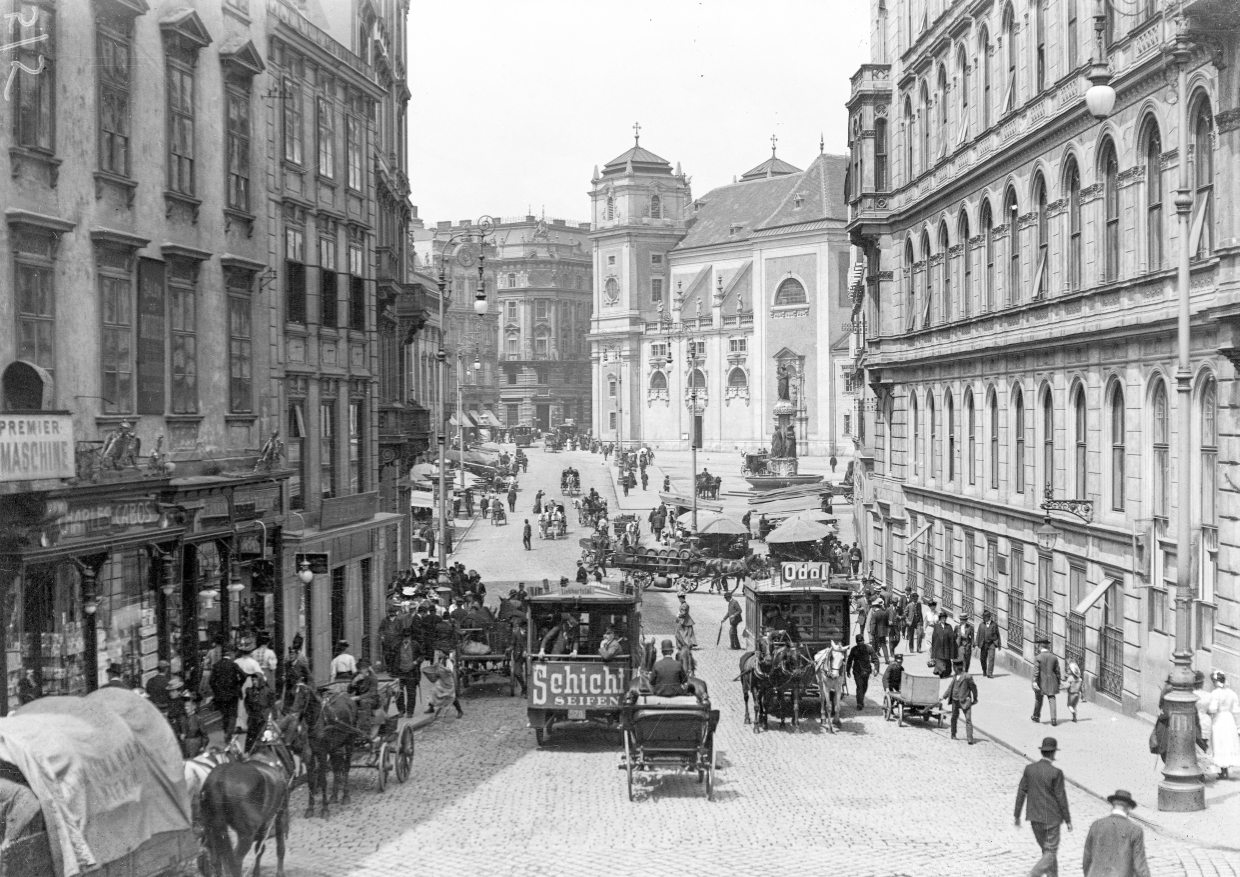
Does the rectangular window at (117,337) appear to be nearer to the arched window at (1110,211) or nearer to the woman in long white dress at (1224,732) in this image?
the woman in long white dress at (1224,732)

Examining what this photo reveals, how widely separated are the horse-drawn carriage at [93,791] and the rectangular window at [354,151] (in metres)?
22.0

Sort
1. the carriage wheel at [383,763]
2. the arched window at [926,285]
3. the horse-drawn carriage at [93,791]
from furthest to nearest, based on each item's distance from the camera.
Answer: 1. the arched window at [926,285]
2. the carriage wheel at [383,763]
3. the horse-drawn carriage at [93,791]

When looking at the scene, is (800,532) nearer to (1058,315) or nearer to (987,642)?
(987,642)

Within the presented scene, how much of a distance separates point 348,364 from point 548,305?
147164 millimetres

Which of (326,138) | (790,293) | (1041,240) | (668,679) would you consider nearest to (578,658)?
(668,679)

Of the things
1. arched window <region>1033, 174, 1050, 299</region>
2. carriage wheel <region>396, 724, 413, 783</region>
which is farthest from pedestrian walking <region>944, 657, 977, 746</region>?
arched window <region>1033, 174, 1050, 299</region>

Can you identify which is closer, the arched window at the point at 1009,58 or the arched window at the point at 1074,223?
the arched window at the point at 1074,223

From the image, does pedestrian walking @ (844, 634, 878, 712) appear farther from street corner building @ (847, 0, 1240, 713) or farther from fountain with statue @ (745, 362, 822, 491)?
fountain with statue @ (745, 362, 822, 491)

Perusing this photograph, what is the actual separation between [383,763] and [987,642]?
16.6 metres

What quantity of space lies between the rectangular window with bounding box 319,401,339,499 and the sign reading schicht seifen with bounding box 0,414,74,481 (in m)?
12.1

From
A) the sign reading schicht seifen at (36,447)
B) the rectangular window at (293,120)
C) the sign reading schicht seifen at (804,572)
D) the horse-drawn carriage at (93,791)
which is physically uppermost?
the rectangular window at (293,120)

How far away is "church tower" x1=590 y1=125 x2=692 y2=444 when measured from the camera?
489ft

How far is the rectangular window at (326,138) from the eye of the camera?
32344 millimetres

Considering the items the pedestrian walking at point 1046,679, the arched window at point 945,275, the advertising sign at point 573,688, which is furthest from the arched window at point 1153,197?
the arched window at point 945,275
